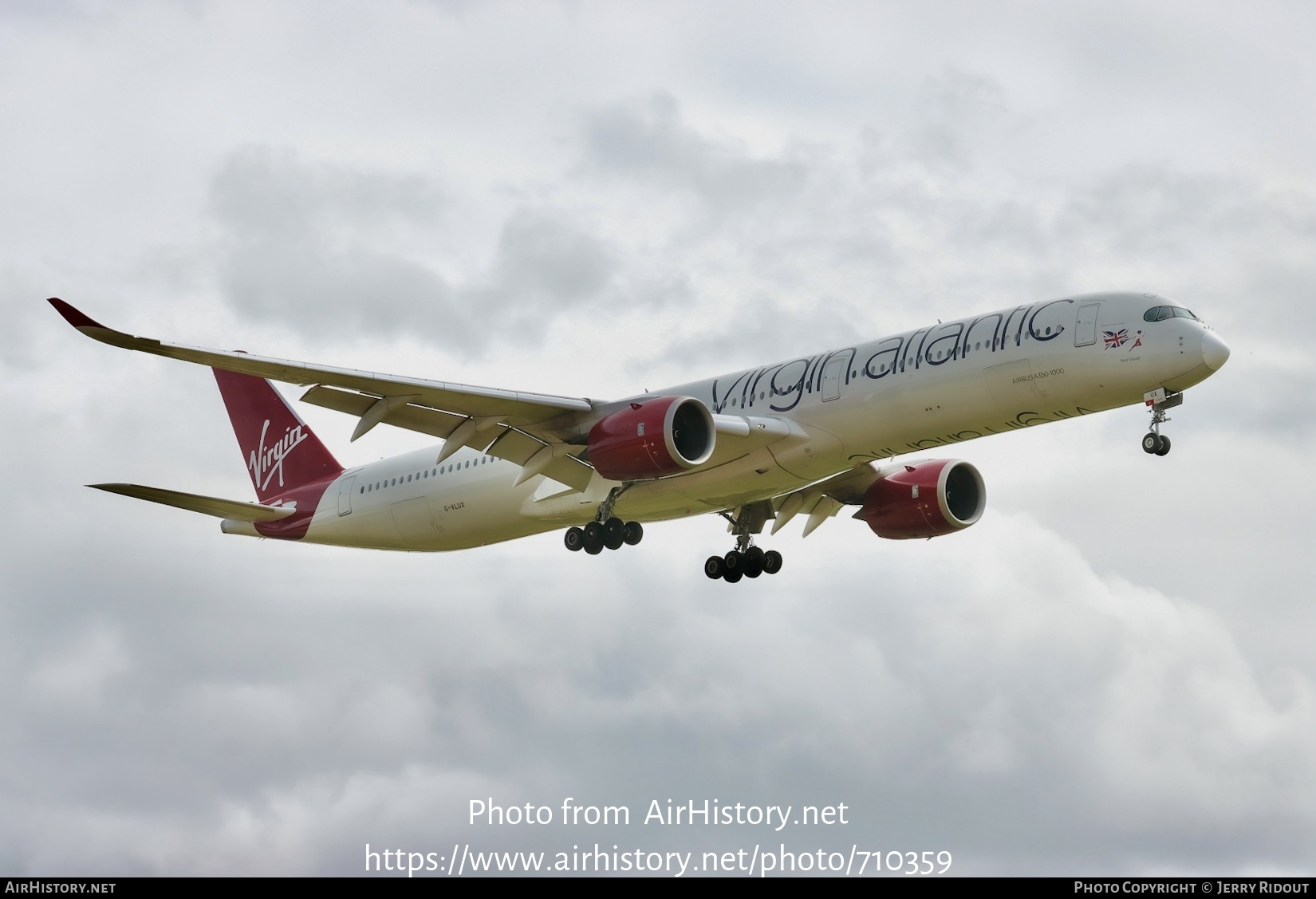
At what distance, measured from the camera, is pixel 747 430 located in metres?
33.8

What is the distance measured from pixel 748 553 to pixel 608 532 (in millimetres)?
5812

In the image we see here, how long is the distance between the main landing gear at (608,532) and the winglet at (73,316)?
12.3 metres

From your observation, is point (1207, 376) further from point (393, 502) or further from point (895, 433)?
point (393, 502)

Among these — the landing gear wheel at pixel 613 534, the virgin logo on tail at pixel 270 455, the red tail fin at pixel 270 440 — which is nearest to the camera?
the landing gear wheel at pixel 613 534

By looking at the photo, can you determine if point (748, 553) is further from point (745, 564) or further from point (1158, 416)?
point (1158, 416)

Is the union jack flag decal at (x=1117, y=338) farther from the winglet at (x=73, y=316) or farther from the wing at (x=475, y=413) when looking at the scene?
the winglet at (x=73, y=316)

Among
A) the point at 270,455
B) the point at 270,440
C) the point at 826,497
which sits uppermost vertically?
the point at 270,440

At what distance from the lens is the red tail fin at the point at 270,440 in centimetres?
4541

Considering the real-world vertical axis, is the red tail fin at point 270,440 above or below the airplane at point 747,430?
above

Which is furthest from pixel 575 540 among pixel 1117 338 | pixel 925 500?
pixel 1117 338

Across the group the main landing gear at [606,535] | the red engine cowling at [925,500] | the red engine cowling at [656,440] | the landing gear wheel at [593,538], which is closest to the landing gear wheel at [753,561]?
the red engine cowling at [925,500]

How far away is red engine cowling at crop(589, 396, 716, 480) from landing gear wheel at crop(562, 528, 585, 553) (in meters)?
3.08

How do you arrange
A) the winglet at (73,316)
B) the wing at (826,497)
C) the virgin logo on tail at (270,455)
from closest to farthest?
the winglet at (73,316)
the wing at (826,497)
the virgin logo on tail at (270,455)

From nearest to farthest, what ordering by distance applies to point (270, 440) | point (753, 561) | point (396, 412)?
point (396, 412) < point (753, 561) < point (270, 440)
